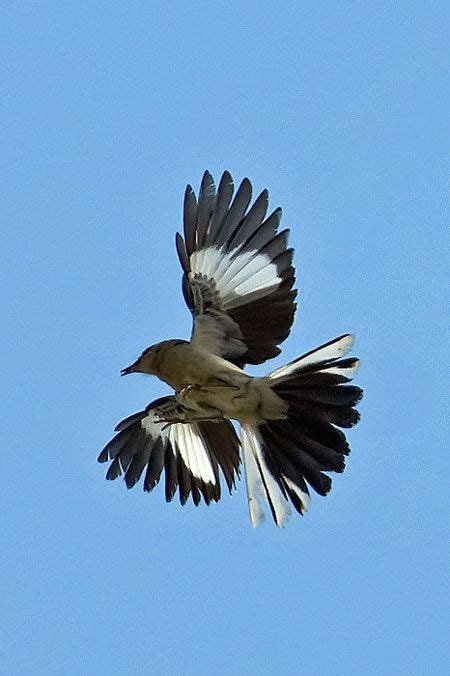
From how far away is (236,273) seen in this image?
317 inches

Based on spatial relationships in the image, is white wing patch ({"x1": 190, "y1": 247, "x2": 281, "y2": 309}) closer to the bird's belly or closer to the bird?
the bird

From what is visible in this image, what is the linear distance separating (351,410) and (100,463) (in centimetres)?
195

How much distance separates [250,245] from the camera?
8.03 meters

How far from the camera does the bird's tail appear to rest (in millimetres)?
7223

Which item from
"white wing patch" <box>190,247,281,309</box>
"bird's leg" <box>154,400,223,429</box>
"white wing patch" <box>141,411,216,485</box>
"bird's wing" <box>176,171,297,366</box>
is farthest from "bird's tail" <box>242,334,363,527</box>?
"white wing patch" <box>141,411,216,485</box>

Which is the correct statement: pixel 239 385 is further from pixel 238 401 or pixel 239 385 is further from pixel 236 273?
pixel 236 273

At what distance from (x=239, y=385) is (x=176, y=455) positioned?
1162 millimetres

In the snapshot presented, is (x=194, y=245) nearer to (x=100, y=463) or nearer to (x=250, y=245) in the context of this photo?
(x=250, y=245)

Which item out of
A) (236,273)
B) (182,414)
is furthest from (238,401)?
(236,273)

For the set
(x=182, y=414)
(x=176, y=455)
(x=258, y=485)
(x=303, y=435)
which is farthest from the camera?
(x=176, y=455)

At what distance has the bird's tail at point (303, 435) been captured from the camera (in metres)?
7.22

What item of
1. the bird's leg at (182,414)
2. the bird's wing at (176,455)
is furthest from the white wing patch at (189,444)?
the bird's leg at (182,414)

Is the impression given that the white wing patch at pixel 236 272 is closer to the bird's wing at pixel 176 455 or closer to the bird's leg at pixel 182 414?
the bird's leg at pixel 182 414

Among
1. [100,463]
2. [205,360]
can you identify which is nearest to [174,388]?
[205,360]
